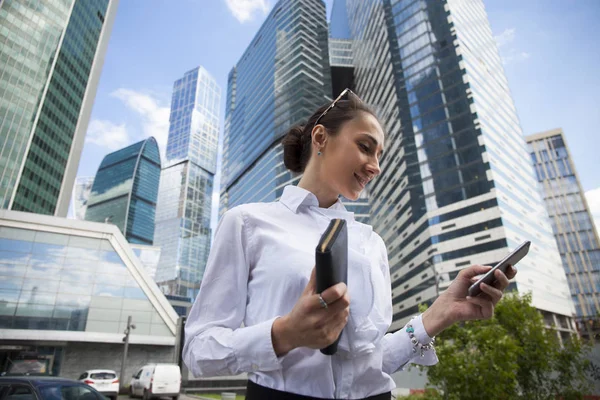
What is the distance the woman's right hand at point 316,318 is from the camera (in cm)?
73

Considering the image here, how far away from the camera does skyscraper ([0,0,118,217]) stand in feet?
175

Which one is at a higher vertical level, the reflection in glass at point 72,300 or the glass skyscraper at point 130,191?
the glass skyscraper at point 130,191

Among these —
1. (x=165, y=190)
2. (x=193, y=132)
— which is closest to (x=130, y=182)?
(x=165, y=190)

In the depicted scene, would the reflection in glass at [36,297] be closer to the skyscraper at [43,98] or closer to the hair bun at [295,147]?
the hair bun at [295,147]

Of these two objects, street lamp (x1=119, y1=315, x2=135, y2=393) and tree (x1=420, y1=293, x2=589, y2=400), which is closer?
tree (x1=420, y1=293, x2=589, y2=400)

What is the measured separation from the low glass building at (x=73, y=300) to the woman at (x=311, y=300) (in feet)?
93.1

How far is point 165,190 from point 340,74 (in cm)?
8636

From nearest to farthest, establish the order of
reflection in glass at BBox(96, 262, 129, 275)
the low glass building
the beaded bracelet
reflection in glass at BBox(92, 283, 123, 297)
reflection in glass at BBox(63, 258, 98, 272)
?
1. the beaded bracelet
2. the low glass building
3. reflection in glass at BBox(63, 258, 98, 272)
4. reflection in glass at BBox(92, 283, 123, 297)
5. reflection in glass at BBox(96, 262, 129, 275)

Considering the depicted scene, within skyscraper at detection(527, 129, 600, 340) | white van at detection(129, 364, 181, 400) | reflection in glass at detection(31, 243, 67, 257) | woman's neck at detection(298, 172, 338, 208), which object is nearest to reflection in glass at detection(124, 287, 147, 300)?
reflection in glass at detection(31, 243, 67, 257)

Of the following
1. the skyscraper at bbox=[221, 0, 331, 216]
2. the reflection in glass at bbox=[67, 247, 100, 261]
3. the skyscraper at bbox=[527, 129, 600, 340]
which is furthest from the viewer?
the skyscraper at bbox=[221, 0, 331, 216]

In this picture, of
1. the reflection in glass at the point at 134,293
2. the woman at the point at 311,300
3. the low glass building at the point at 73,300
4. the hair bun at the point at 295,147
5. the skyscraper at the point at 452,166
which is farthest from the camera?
the skyscraper at the point at 452,166

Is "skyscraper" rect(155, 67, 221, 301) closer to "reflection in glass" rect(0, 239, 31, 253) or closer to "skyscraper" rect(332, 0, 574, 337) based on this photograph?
"skyscraper" rect(332, 0, 574, 337)

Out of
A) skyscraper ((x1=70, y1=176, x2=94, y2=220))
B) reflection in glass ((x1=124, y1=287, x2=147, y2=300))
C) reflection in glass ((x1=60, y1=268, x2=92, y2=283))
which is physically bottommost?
reflection in glass ((x1=124, y1=287, x2=147, y2=300))

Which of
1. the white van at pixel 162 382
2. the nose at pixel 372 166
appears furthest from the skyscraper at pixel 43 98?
the nose at pixel 372 166
